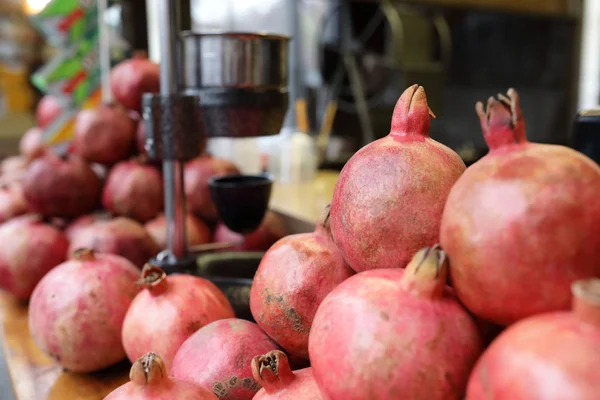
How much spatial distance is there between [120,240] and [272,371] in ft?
2.49

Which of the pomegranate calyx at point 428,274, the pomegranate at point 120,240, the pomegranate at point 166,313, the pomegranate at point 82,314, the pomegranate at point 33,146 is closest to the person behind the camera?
the pomegranate calyx at point 428,274

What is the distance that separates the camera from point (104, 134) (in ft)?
5.04

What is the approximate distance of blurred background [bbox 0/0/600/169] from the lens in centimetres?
360

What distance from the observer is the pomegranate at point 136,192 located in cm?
146

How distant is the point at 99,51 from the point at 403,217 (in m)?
1.55

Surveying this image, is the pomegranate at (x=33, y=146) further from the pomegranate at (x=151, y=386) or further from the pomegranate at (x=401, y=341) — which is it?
the pomegranate at (x=401, y=341)

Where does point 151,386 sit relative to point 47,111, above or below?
below

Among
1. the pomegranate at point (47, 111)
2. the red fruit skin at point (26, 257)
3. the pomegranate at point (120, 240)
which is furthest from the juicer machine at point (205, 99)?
the pomegranate at point (47, 111)

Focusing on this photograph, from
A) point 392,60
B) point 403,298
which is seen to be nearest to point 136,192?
point 403,298

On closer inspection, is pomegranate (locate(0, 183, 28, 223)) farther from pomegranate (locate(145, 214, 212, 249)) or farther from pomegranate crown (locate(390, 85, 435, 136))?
pomegranate crown (locate(390, 85, 435, 136))

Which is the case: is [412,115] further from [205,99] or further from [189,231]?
[189,231]

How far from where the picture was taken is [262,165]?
9.07ft

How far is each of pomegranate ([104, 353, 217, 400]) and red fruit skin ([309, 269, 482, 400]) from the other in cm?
17

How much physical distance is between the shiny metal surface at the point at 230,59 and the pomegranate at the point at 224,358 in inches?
21.4
